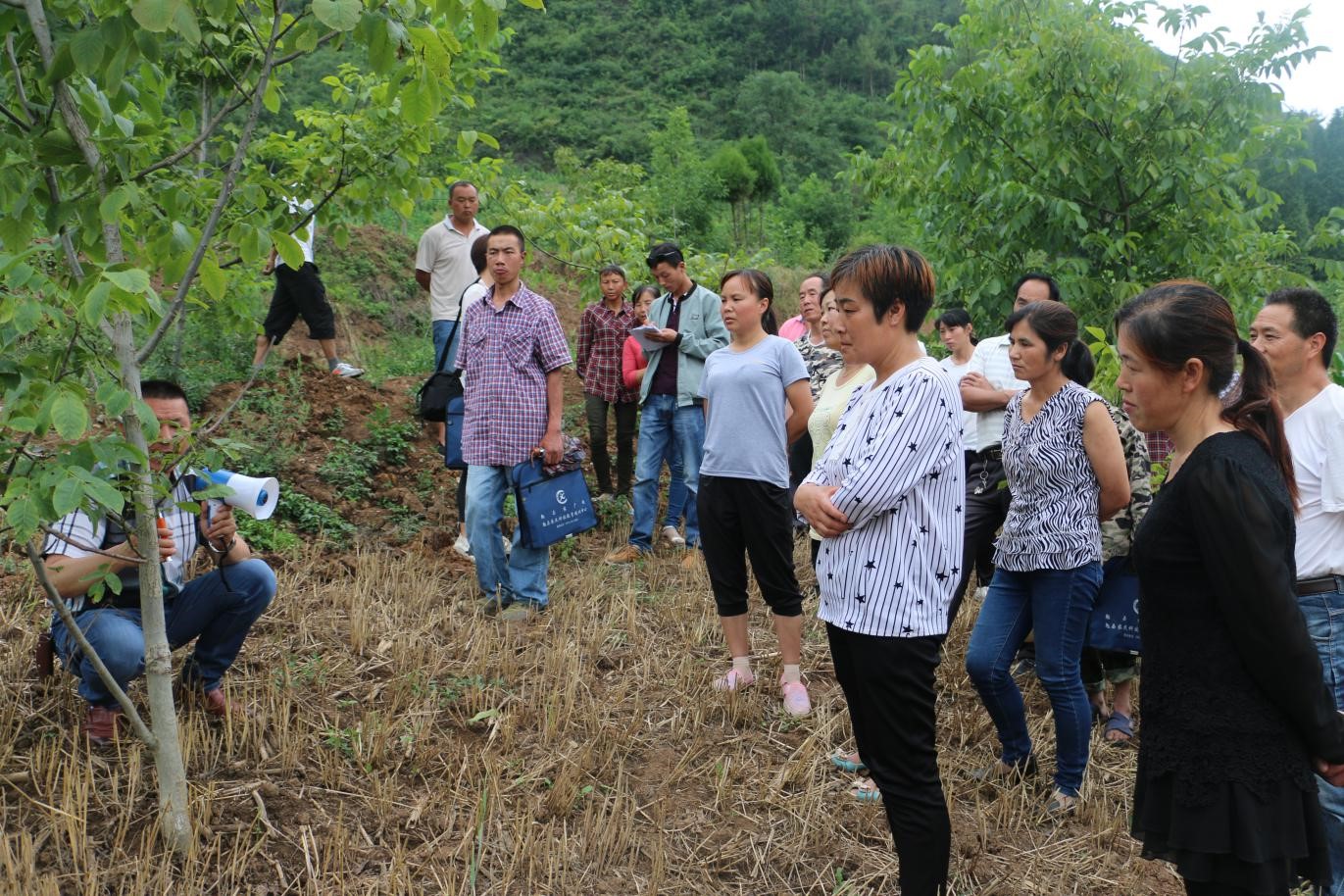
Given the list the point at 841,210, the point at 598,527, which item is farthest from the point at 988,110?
the point at 841,210

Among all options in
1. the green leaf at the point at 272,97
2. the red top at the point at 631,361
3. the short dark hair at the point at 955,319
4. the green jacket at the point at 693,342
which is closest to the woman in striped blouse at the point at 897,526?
the green leaf at the point at 272,97

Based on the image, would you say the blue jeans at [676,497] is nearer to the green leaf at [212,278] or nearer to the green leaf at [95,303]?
the green leaf at [212,278]

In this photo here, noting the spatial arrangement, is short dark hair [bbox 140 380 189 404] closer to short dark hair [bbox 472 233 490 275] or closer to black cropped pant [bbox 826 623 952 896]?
black cropped pant [bbox 826 623 952 896]

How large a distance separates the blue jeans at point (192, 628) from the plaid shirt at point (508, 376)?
1600mm

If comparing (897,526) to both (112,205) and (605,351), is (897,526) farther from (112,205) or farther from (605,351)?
(605,351)

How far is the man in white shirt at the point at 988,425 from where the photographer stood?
14.8 feet

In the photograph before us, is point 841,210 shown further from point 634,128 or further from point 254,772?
point 254,772

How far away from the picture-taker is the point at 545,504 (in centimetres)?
527

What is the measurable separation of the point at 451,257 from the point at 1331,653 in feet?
18.8

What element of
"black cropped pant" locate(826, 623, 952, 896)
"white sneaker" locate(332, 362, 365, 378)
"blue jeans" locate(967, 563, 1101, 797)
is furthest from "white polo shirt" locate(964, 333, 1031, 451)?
"white sneaker" locate(332, 362, 365, 378)

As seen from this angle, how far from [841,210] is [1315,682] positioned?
2682 centimetres

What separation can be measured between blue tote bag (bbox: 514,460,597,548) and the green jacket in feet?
4.22

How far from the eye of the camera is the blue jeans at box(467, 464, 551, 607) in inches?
207

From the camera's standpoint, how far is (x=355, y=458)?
23.9ft
